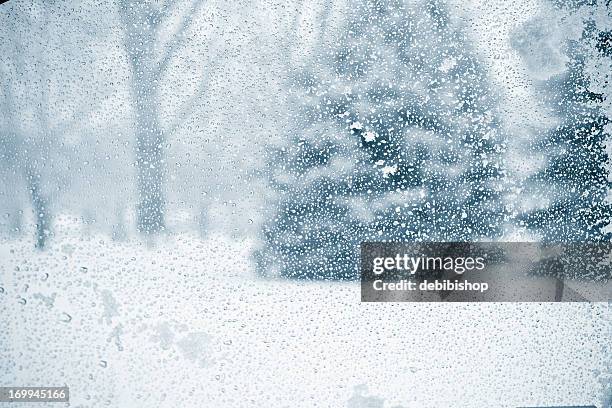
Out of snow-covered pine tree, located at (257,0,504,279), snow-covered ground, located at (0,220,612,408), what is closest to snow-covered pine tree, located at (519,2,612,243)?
snow-covered pine tree, located at (257,0,504,279)

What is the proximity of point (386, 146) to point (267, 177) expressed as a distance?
33 centimetres

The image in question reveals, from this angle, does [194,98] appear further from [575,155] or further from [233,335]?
[575,155]

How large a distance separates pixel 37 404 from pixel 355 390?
856 mm

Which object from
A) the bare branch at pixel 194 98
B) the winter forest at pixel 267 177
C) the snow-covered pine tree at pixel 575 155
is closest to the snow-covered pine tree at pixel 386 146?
the winter forest at pixel 267 177

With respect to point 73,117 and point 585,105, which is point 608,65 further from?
point 73,117

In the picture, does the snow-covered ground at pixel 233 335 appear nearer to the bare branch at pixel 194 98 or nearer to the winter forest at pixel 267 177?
the winter forest at pixel 267 177

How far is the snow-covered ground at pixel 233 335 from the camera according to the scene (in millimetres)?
1138

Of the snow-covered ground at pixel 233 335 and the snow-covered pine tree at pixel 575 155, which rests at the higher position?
the snow-covered pine tree at pixel 575 155

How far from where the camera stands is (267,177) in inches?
45.0

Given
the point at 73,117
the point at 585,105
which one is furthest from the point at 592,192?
the point at 73,117

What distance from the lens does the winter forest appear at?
1.13 metres

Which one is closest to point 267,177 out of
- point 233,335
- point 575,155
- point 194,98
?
point 194,98

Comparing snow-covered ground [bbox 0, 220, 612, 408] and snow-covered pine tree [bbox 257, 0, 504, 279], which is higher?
snow-covered pine tree [bbox 257, 0, 504, 279]

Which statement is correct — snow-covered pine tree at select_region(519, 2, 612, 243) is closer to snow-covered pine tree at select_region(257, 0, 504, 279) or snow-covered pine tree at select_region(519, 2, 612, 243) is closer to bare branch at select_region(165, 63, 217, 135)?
snow-covered pine tree at select_region(257, 0, 504, 279)
